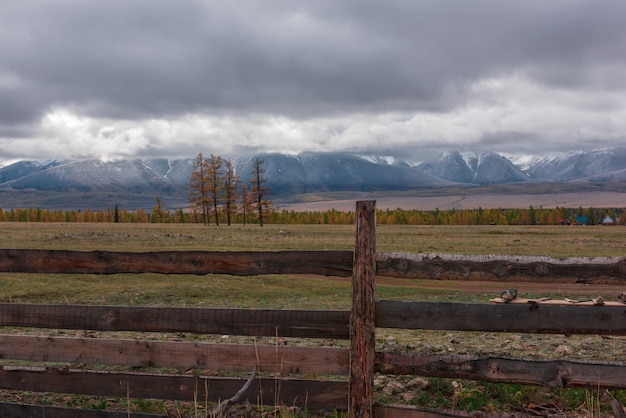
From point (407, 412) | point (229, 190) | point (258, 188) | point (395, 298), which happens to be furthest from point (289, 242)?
point (229, 190)

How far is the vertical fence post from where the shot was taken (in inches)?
225

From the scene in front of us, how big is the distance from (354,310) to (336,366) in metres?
→ 0.74

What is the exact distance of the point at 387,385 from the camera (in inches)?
336

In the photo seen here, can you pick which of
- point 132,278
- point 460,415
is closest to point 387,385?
point 460,415

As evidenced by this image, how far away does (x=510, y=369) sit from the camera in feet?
19.2

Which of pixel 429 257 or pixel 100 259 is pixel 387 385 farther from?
pixel 100 259

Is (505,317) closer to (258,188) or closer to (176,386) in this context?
(176,386)

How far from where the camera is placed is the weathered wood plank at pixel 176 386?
6.22 metres

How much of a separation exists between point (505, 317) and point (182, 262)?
3.64 meters

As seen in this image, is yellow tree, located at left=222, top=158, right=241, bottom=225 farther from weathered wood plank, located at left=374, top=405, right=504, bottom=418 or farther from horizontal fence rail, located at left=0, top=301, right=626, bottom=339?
weathered wood plank, located at left=374, top=405, right=504, bottom=418

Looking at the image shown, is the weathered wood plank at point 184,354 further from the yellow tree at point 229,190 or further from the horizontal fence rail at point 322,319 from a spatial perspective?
the yellow tree at point 229,190

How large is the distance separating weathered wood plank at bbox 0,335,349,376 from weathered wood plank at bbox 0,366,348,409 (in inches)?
6.7

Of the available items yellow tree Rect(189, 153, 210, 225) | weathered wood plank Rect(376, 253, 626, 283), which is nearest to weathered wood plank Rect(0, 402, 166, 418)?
weathered wood plank Rect(376, 253, 626, 283)

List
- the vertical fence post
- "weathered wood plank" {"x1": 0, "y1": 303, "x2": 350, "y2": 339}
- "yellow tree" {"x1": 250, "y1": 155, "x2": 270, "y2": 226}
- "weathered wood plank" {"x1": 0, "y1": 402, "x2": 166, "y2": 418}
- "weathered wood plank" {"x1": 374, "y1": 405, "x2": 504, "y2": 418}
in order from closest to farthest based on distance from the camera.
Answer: the vertical fence post → "weathered wood plank" {"x1": 374, "y1": 405, "x2": 504, "y2": 418} → "weathered wood plank" {"x1": 0, "y1": 303, "x2": 350, "y2": 339} → "weathered wood plank" {"x1": 0, "y1": 402, "x2": 166, "y2": 418} → "yellow tree" {"x1": 250, "y1": 155, "x2": 270, "y2": 226}
